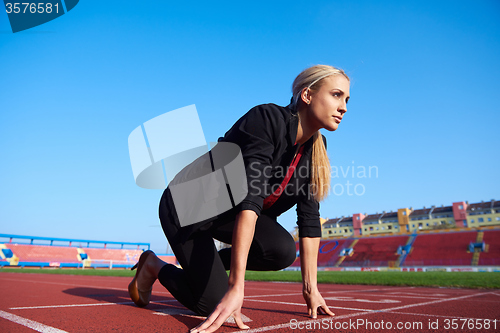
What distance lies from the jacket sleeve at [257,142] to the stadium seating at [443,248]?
4631 centimetres

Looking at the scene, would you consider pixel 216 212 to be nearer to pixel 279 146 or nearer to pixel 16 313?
pixel 279 146

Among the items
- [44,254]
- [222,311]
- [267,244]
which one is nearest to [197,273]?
[267,244]

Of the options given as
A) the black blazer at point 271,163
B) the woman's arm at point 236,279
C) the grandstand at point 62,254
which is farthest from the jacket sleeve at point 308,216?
the grandstand at point 62,254

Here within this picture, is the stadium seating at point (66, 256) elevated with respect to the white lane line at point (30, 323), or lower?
lower

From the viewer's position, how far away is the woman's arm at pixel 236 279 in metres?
1.68

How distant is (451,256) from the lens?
45.9 metres

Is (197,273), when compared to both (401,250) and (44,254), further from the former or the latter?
(401,250)

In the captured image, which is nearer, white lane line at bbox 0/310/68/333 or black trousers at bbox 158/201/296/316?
white lane line at bbox 0/310/68/333

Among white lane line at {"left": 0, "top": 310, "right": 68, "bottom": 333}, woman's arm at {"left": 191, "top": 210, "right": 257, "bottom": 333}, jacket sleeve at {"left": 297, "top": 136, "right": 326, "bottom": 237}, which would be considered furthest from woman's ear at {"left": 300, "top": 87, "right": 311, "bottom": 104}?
white lane line at {"left": 0, "top": 310, "right": 68, "bottom": 333}

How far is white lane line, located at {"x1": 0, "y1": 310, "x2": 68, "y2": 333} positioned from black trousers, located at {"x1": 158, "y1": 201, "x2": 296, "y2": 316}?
918 millimetres

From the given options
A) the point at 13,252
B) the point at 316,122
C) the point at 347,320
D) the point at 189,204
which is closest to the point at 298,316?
the point at 347,320

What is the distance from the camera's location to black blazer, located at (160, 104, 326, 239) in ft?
6.61

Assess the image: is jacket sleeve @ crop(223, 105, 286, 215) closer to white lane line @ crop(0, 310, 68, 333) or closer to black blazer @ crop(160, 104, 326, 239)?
black blazer @ crop(160, 104, 326, 239)

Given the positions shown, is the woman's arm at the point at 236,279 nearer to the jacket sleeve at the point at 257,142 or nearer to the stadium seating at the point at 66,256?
the jacket sleeve at the point at 257,142
